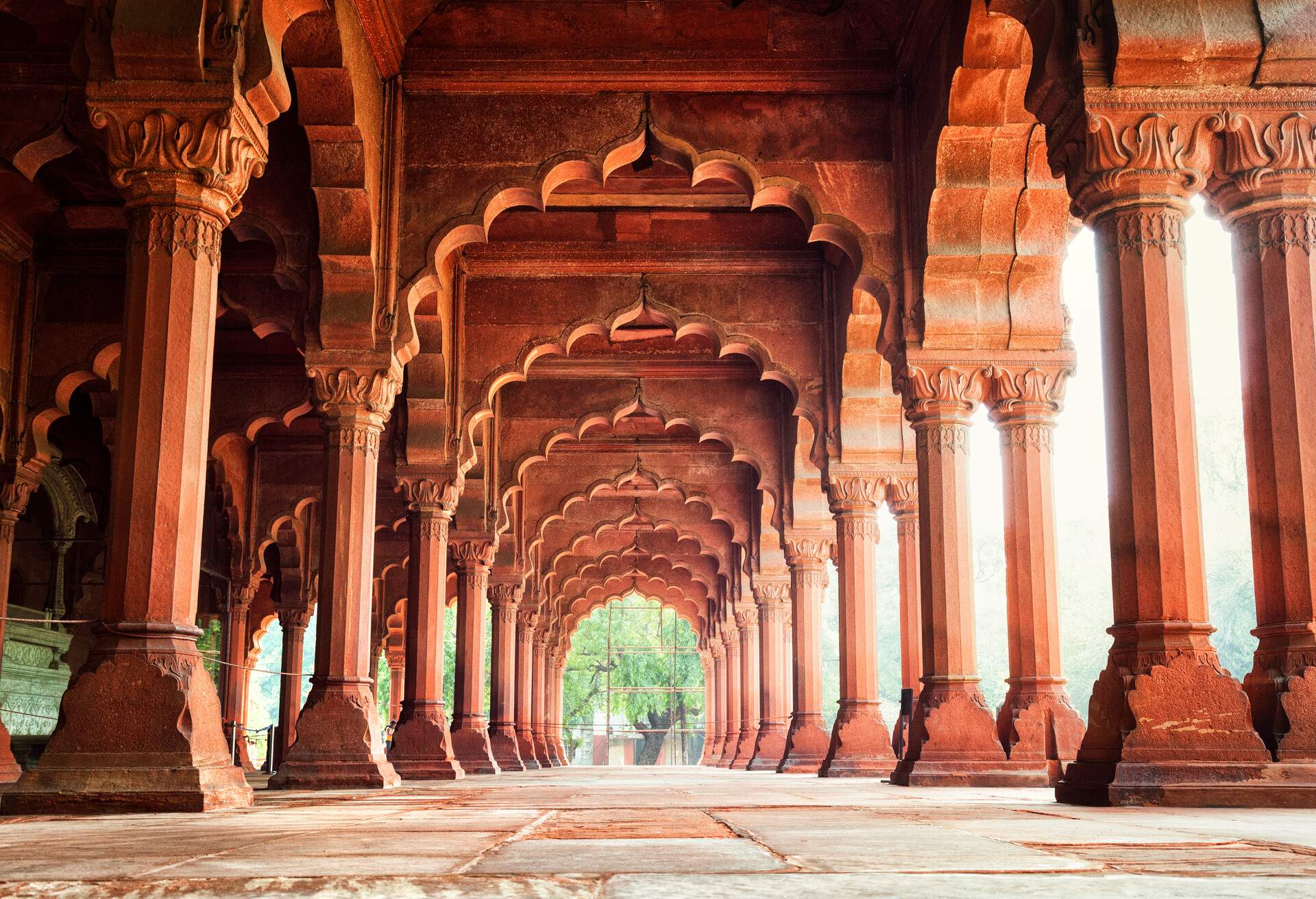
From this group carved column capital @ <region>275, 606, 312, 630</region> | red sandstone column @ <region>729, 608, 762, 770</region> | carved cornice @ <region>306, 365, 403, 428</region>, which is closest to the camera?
carved cornice @ <region>306, 365, 403, 428</region>

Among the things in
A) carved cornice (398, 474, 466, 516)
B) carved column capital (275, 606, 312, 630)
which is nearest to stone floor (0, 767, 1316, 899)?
carved cornice (398, 474, 466, 516)

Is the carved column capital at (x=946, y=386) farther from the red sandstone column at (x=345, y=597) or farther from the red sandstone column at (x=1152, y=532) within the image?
the red sandstone column at (x=345, y=597)

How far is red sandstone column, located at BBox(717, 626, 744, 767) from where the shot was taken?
99.4ft

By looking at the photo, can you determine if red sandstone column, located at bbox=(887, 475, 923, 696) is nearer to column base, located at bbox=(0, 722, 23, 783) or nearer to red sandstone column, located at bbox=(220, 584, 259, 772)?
column base, located at bbox=(0, 722, 23, 783)

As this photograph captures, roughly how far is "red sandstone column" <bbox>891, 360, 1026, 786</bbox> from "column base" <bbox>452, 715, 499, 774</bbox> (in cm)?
811

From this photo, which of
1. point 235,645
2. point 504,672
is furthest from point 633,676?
point 235,645

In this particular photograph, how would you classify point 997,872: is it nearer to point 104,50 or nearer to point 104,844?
point 104,844

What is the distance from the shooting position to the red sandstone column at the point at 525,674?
87.2ft

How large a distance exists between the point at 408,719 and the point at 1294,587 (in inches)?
392

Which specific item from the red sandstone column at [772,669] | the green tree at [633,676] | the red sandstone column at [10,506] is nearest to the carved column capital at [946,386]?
the red sandstone column at [10,506]

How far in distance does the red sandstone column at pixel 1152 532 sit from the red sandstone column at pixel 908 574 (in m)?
7.43

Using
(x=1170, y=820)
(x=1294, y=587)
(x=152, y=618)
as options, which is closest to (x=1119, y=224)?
(x=1294, y=587)

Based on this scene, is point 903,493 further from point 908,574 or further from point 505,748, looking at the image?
point 505,748

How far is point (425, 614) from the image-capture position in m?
14.6
